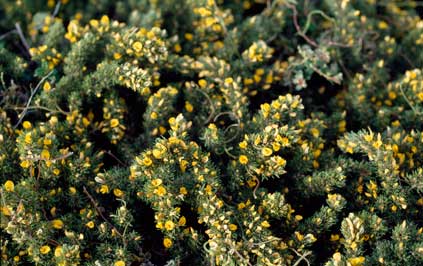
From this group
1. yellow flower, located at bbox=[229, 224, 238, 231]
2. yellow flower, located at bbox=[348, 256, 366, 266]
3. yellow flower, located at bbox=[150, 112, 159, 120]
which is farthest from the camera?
yellow flower, located at bbox=[150, 112, 159, 120]

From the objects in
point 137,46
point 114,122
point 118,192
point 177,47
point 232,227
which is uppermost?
point 137,46

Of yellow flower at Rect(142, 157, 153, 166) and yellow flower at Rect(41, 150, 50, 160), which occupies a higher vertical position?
yellow flower at Rect(41, 150, 50, 160)

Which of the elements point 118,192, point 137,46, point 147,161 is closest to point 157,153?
point 147,161

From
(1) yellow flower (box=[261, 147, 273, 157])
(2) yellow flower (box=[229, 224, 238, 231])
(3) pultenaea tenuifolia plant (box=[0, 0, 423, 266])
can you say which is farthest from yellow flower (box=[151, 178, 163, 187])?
(1) yellow flower (box=[261, 147, 273, 157])

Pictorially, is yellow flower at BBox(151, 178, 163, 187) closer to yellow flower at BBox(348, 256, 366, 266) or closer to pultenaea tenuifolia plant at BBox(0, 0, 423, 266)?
pultenaea tenuifolia plant at BBox(0, 0, 423, 266)

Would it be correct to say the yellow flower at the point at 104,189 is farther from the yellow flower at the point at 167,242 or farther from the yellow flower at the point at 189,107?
the yellow flower at the point at 189,107

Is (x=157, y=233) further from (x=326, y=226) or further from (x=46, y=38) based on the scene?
(x=46, y=38)

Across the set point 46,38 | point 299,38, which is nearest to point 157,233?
point 46,38

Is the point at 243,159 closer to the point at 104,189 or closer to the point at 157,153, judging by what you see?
the point at 157,153
